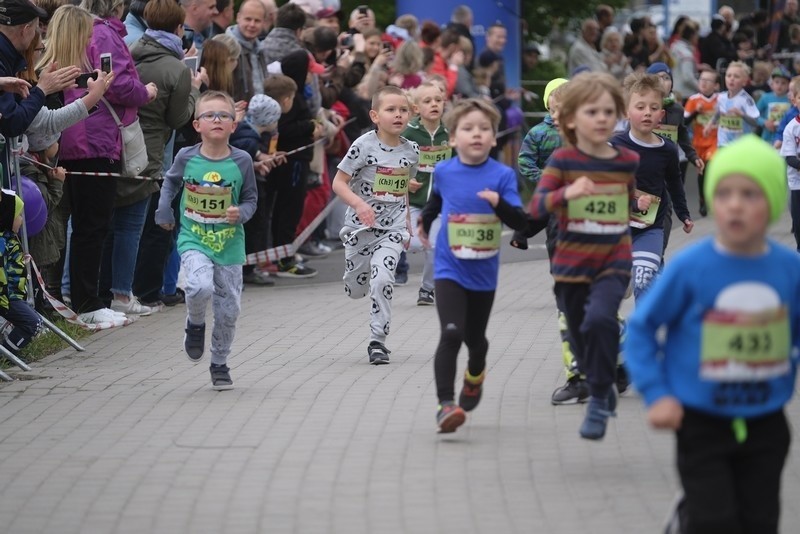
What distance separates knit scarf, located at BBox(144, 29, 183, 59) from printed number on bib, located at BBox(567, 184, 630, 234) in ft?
19.1

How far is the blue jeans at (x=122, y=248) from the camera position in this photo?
1192 centimetres

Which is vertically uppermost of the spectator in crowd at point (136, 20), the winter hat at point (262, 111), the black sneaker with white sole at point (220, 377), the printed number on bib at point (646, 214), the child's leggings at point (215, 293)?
the spectator in crowd at point (136, 20)

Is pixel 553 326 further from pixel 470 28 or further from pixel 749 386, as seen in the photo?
pixel 470 28

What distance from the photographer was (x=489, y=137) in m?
7.60

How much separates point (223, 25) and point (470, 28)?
8940 millimetres

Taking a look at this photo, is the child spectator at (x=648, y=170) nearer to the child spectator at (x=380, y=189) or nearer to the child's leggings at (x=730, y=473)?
the child spectator at (x=380, y=189)

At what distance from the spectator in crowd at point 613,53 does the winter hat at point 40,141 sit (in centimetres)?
1622

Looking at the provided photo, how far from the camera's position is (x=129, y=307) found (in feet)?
40.0

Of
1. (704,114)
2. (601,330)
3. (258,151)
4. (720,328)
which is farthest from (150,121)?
(704,114)

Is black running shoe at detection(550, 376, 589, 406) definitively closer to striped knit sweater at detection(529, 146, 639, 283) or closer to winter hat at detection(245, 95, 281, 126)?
striped knit sweater at detection(529, 146, 639, 283)

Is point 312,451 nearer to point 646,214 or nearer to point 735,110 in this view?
point 646,214

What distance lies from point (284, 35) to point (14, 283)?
19.8 feet

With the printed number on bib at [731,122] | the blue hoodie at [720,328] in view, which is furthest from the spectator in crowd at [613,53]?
the blue hoodie at [720,328]

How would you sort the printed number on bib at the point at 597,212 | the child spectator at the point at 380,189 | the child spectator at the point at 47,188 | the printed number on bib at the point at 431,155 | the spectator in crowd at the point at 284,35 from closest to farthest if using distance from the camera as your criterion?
the printed number on bib at the point at 597,212
the child spectator at the point at 380,189
the child spectator at the point at 47,188
the printed number on bib at the point at 431,155
the spectator in crowd at the point at 284,35
